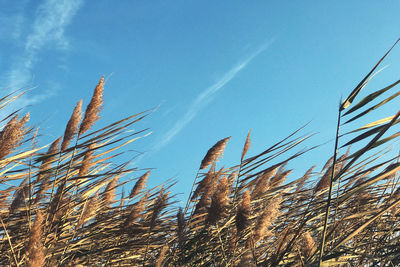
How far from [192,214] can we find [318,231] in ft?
2.96

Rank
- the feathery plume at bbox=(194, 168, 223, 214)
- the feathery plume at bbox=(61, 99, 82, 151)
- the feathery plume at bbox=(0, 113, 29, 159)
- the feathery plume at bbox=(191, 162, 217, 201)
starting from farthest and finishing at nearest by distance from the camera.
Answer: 1. the feathery plume at bbox=(191, 162, 217, 201)
2. the feathery plume at bbox=(194, 168, 223, 214)
3. the feathery plume at bbox=(61, 99, 82, 151)
4. the feathery plume at bbox=(0, 113, 29, 159)

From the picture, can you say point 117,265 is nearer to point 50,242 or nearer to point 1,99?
point 50,242

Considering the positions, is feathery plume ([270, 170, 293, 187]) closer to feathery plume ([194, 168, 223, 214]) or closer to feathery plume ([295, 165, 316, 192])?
feathery plume ([295, 165, 316, 192])

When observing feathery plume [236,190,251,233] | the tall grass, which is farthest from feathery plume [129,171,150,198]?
feathery plume [236,190,251,233]

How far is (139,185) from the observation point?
131 inches

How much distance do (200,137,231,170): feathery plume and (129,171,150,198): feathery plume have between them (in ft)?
1.99

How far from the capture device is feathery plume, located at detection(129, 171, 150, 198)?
332cm

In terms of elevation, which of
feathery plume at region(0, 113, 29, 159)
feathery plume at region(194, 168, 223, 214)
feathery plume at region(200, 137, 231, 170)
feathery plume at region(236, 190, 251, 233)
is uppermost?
feathery plume at region(0, 113, 29, 159)

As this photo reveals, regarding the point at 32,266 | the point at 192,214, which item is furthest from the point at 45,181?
the point at 32,266

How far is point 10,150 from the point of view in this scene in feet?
7.18

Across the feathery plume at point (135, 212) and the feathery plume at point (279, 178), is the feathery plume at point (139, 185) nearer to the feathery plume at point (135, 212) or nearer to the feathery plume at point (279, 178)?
the feathery plume at point (135, 212)

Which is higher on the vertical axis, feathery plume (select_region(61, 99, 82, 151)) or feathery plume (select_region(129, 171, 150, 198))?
feathery plume (select_region(61, 99, 82, 151))

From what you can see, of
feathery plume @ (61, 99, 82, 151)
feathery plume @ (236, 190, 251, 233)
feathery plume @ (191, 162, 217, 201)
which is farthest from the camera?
feathery plume @ (191, 162, 217, 201)

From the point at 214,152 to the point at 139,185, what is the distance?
80cm
